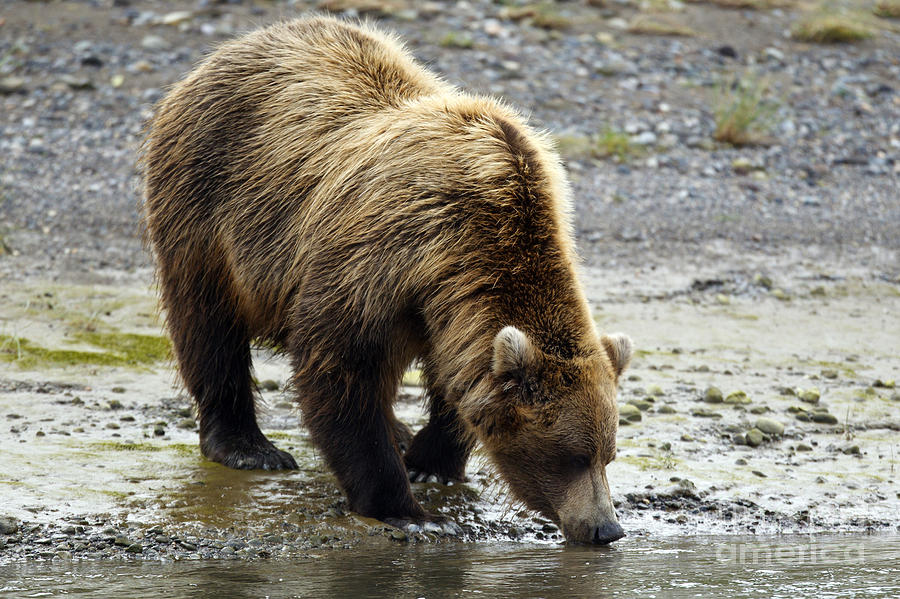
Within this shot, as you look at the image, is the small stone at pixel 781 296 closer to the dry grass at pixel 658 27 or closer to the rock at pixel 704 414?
the rock at pixel 704 414

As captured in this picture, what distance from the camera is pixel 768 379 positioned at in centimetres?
929

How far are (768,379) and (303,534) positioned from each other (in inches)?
185

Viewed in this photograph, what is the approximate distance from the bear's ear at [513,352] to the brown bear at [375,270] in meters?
0.01

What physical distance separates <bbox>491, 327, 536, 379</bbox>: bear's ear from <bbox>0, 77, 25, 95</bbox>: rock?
12.3 m

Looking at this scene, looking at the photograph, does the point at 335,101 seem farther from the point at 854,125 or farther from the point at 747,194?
the point at 854,125

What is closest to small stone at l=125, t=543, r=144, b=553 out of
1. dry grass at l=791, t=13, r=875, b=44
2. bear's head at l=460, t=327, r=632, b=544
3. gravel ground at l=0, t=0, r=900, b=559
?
gravel ground at l=0, t=0, r=900, b=559

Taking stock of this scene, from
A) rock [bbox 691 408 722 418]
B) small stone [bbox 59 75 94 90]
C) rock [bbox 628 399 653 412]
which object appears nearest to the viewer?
rock [bbox 691 408 722 418]

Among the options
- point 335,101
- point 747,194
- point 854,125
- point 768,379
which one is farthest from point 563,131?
point 335,101

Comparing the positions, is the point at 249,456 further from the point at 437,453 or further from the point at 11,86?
the point at 11,86

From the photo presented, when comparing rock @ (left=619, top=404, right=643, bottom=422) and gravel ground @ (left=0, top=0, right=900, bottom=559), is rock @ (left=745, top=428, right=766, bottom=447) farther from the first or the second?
rock @ (left=619, top=404, right=643, bottom=422)

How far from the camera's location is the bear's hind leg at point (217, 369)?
698 centimetres

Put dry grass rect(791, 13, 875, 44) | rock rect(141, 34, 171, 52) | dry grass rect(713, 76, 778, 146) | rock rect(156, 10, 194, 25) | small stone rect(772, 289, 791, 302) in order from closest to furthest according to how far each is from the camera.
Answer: small stone rect(772, 289, 791, 302) < dry grass rect(713, 76, 778, 146) < rock rect(141, 34, 171, 52) < rock rect(156, 10, 194, 25) < dry grass rect(791, 13, 875, 44)

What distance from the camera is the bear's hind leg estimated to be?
6980mm

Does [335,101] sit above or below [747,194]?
above
